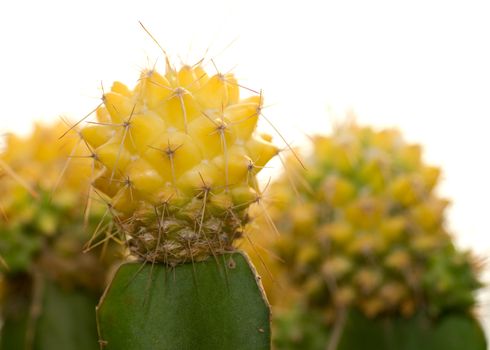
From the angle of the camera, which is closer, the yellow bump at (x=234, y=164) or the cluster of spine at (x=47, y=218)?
the yellow bump at (x=234, y=164)

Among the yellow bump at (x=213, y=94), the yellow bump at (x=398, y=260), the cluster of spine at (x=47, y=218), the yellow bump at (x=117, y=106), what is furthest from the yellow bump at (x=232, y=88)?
the yellow bump at (x=398, y=260)

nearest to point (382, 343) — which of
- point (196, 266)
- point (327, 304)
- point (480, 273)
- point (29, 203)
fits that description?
point (327, 304)

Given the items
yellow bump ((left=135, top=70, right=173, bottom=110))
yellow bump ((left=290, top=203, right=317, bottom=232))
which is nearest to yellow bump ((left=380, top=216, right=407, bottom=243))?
yellow bump ((left=290, top=203, right=317, bottom=232))

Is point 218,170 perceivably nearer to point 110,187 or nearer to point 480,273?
point 110,187

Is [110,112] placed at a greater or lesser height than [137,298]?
greater

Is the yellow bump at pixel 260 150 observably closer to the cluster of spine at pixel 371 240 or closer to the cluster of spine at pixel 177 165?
the cluster of spine at pixel 177 165
